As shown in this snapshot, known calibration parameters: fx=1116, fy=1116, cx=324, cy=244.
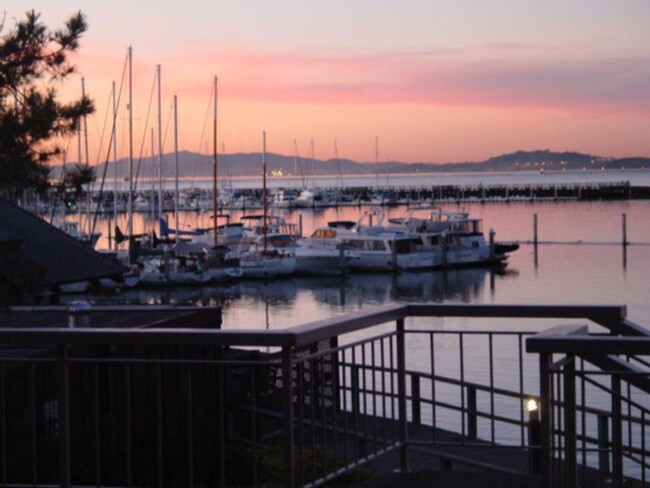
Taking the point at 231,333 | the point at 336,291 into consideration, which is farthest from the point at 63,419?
the point at 336,291

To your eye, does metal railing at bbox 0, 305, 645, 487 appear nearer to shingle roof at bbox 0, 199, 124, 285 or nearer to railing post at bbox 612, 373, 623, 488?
railing post at bbox 612, 373, 623, 488

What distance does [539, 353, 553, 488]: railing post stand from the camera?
5.02m

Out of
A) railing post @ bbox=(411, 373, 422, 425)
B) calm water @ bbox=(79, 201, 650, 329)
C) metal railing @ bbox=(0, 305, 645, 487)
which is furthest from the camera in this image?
calm water @ bbox=(79, 201, 650, 329)

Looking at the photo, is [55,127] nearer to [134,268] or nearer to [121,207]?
[134,268]

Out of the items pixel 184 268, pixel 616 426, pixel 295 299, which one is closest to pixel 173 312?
pixel 616 426

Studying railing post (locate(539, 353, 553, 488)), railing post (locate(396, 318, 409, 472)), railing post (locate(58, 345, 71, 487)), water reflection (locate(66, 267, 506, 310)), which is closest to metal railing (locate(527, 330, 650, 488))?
railing post (locate(539, 353, 553, 488))

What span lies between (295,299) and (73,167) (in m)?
45.7

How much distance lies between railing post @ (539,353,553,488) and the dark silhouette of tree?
5.87m

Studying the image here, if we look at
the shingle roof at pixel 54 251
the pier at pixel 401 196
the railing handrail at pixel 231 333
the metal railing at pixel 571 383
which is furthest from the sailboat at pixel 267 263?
the pier at pixel 401 196

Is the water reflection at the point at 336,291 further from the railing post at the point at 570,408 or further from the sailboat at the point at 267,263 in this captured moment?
the railing post at the point at 570,408

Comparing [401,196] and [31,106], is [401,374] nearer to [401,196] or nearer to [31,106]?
[31,106]

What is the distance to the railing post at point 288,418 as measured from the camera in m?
5.89

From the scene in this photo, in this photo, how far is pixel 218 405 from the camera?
7.63 m

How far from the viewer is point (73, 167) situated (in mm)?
11164
